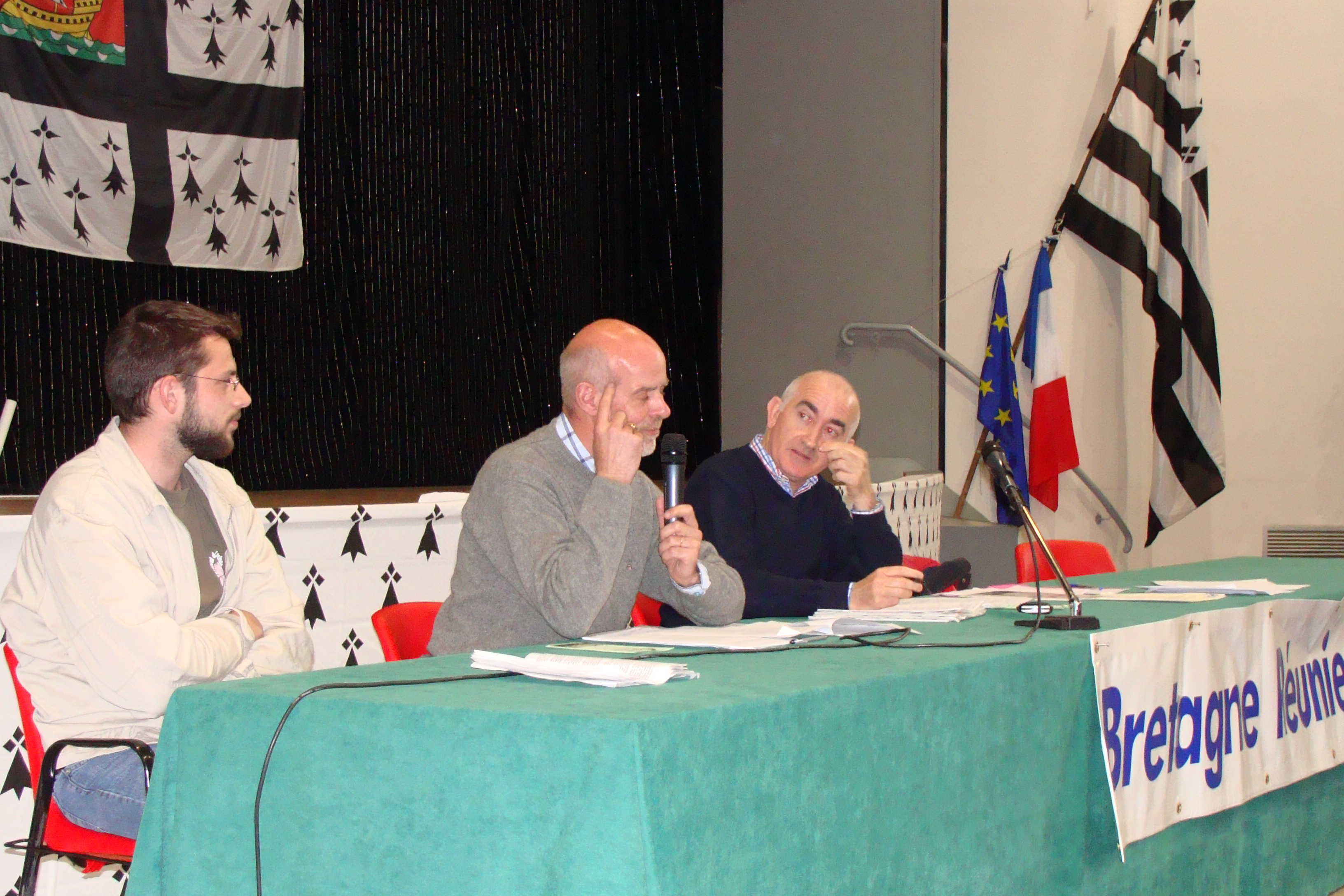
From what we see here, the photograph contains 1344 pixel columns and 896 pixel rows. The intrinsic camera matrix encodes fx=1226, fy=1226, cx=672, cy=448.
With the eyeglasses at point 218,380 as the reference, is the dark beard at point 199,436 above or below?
below

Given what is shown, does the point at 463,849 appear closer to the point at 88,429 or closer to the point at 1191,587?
the point at 1191,587

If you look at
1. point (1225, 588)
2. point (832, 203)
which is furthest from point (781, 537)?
point (832, 203)

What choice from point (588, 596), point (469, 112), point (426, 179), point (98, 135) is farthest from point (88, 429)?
point (588, 596)

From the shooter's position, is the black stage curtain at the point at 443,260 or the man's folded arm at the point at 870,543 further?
the black stage curtain at the point at 443,260

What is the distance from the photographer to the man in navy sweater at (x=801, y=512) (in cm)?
280

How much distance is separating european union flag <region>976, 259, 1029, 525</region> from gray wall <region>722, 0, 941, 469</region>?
489 millimetres

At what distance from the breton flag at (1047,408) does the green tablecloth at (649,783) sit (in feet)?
17.7

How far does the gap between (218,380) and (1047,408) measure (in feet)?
18.9

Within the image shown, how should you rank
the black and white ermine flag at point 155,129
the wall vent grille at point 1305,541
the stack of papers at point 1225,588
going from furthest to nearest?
the wall vent grille at point 1305,541
the black and white ermine flag at point 155,129
the stack of papers at point 1225,588

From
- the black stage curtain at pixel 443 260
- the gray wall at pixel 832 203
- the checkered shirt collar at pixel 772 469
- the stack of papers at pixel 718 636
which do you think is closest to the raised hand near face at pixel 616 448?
the stack of papers at pixel 718 636

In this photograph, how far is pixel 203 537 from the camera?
7.86 ft

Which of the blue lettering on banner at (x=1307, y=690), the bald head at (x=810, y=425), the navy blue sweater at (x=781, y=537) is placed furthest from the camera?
the bald head at (x=810, y=425)

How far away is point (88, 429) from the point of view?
21.3 ft

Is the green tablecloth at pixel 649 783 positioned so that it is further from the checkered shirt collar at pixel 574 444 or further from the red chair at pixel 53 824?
the checkered shirt collar at pixel 574 444
